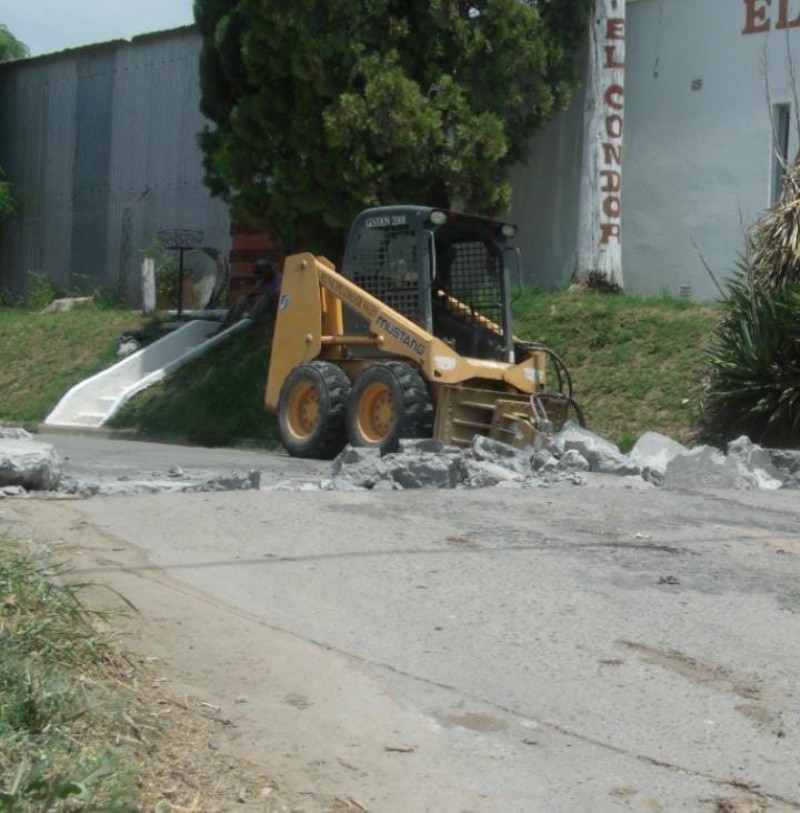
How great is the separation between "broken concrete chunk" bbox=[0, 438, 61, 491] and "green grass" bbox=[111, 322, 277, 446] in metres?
9.38

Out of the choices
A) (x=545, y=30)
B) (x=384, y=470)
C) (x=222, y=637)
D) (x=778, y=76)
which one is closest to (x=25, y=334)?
(x=545, y=30)

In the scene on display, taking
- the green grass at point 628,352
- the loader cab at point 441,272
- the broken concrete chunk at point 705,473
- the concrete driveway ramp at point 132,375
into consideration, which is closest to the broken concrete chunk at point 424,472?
the broken concrete chunk at point 705,473

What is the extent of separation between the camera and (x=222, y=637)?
18.8 ft

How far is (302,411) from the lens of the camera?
1619cm

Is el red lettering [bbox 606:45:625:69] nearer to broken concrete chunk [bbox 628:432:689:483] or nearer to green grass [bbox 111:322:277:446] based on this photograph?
green grass [bbox 111:322:277:446]

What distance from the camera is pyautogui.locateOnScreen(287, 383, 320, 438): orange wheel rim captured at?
15.9 meters

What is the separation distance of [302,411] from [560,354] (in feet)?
12.7

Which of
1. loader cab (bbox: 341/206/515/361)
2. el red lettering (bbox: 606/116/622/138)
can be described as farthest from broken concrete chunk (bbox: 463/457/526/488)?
el red lettering (bbox: 606/116/622/138)

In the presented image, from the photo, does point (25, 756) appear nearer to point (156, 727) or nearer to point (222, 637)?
point (156, 727)

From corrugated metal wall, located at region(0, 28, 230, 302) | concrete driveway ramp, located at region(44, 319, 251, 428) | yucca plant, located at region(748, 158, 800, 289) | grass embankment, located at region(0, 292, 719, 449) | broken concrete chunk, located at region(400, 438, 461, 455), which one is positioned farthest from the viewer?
corrugated metal wall, located at region(0, 28, 230, 302)

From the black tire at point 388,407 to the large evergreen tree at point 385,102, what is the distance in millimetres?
4467

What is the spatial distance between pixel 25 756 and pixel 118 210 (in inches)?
1038

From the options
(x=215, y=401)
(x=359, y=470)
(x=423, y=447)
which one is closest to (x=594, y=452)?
(x=423, y=447)

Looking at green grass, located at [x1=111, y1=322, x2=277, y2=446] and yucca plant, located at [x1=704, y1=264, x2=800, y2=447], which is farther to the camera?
green grass, located at [x1=111, y1=322, x2=277, y2=446]
